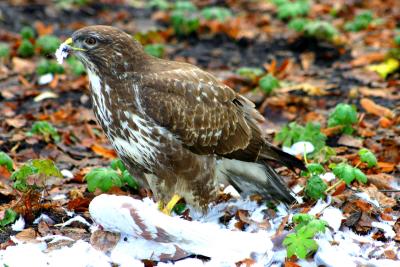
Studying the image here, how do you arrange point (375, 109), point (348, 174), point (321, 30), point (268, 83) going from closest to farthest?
point (348, 174)
point (375, 109)
point (268, 83)
point (321, 30)

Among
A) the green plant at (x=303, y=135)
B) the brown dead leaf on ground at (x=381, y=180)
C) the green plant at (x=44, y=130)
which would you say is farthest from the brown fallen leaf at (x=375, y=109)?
the green plant at (x=44, y=130)

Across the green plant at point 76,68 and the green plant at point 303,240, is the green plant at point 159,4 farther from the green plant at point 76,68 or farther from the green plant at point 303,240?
the green plant at point 303,240

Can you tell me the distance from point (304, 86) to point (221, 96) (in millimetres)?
2993

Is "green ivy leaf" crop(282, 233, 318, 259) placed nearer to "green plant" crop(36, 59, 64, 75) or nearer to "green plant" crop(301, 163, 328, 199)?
"green plant" crop(301, 163, 328, 199)

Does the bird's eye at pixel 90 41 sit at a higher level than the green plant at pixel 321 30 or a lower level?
higher

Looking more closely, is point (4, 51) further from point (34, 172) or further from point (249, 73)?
point (34, 172)

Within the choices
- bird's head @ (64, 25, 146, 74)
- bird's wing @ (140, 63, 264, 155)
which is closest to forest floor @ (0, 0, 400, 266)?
bird's wing @ (140, 63, 264, 155)

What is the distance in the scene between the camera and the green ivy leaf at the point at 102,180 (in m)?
5.69

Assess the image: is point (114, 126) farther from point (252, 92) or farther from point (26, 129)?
point (252, 92)

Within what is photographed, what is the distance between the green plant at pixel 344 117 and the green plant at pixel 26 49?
13.2 ft

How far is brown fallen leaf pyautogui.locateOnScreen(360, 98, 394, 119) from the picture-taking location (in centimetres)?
751

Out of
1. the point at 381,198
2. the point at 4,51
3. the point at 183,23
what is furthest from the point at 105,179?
the point at 183,23

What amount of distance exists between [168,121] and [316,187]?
118 centimetres

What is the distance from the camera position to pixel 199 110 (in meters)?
5.43
